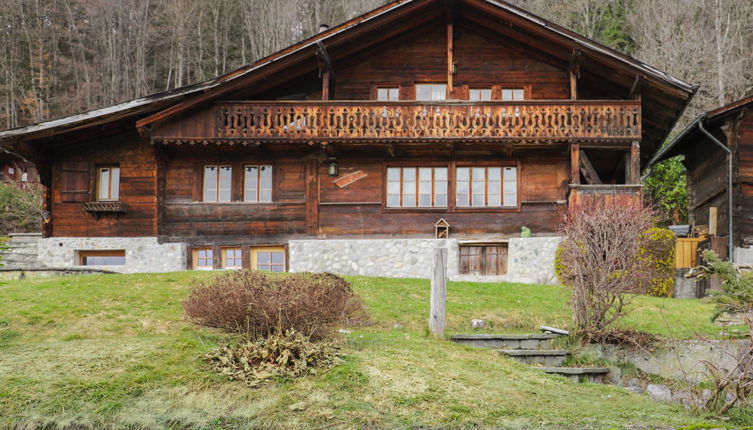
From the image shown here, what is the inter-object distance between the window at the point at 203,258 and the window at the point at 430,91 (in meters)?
8.34

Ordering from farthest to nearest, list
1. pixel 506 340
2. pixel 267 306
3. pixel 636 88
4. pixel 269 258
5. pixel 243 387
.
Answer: pixel 269 258, pixel 636 88, pixel 506 340, pixel 267 306, pixel 243 387

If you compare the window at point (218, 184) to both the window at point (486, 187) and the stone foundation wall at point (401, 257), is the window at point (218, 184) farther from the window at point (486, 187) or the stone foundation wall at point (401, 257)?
the window at point (486, 187)

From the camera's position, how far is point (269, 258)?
1892cm

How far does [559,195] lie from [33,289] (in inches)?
564

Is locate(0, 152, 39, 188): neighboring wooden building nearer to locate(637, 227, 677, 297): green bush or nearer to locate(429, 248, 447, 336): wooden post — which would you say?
locate(429, 248, 447, 336): wooden post

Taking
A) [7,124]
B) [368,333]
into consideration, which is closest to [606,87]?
[368,333]

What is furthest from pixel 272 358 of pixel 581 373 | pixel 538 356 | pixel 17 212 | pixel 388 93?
pixel 17 212

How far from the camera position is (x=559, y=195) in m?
18.6

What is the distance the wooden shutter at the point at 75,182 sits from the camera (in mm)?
19000

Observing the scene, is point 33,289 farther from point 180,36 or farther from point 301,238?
point 180,36

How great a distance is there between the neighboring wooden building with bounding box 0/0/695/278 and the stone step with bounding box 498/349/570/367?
854 centimetres

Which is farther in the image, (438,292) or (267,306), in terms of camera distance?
(438,292)

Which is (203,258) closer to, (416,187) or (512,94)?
(416,187)

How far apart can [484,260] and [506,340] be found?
8318mm
